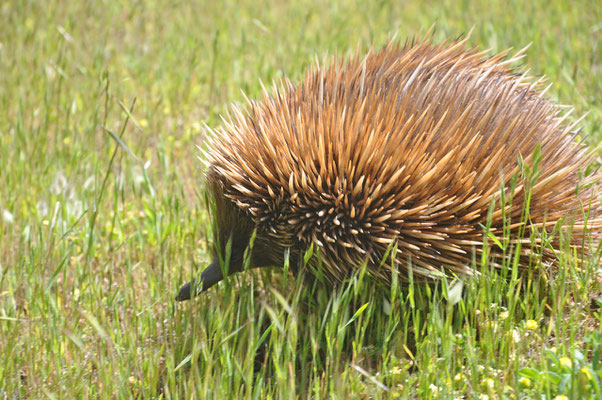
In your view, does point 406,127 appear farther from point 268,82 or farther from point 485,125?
point 268,82

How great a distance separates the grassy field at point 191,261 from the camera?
2.08 m

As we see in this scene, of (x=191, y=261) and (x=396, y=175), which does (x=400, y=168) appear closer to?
(x=396, y=175)

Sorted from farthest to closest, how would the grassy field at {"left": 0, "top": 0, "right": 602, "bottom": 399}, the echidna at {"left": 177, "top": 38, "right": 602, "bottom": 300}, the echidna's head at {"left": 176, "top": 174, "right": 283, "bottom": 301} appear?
the echidna's head at {"left": 176, "top": 174, "right": 283, "bottom": 301}, the echidna at {"left": 177, "top": 38, "right": 602, "bottom": 300}, the grassy field at {"left": 0, "top": 0, "right": 602, "bottom": 399}

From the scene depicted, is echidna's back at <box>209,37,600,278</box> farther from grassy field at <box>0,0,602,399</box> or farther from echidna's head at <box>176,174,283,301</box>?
grassy field at <box>0,0,602,399</box>

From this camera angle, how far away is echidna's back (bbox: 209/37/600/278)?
87.8 inches

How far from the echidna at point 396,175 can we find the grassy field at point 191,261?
6.1 inches

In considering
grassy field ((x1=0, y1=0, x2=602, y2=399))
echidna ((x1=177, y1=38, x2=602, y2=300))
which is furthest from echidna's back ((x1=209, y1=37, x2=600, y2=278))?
grassy field ((x1=0, y1=0, x2=602, y2=399))

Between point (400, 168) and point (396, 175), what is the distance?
0.12 ft

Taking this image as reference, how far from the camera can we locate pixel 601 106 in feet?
12.6

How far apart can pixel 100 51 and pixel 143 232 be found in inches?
63.9

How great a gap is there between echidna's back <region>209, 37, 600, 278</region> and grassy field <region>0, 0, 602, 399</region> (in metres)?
0.18

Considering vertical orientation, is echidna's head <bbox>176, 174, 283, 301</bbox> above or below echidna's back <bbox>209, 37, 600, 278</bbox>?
below

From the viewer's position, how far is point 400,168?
221cm

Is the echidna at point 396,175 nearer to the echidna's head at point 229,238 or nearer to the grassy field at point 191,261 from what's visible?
the echidna's head at point 229,238
